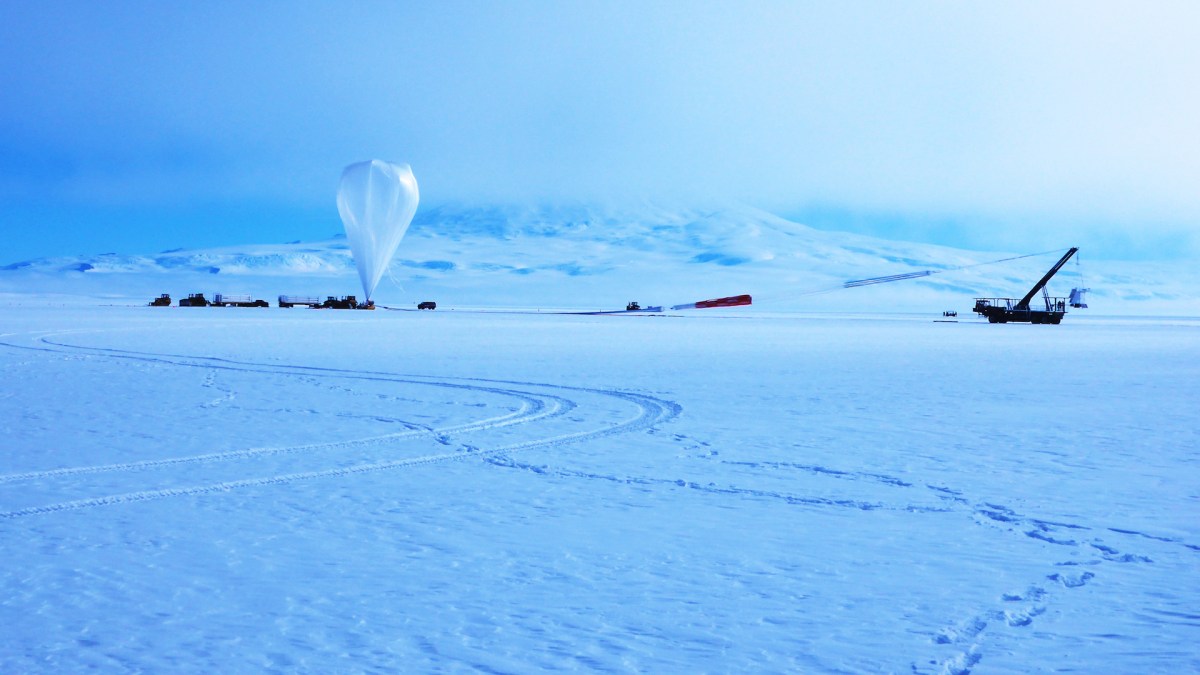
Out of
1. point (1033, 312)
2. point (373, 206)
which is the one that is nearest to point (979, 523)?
point (1033, 312)

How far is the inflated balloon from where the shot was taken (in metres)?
77.6

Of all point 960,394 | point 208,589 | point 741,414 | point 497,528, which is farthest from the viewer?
point 960,394

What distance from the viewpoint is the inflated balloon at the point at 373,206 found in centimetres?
7756

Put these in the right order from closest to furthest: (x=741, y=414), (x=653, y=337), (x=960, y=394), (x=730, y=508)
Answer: (x=730, y=508) → (x=741, y=414) → (x=960, y=394) → (x=653, y=337)

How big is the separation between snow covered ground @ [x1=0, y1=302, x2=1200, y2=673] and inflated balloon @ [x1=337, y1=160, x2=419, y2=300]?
205 feet

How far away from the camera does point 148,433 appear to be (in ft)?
40.0

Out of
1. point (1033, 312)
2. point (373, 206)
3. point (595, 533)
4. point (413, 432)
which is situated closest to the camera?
point (595, 533)

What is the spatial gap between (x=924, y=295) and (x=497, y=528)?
617ft

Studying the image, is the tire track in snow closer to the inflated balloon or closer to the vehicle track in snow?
the vehicle track in snow

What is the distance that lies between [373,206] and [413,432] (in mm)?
67401

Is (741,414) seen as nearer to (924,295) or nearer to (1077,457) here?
(1077,457)

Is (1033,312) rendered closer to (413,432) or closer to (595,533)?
(413,432)

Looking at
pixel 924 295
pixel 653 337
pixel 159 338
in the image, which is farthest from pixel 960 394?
pixel 924 295

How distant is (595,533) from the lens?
291 inches
